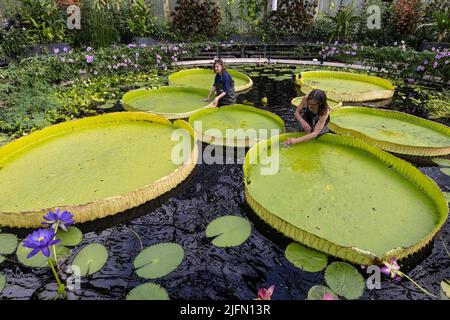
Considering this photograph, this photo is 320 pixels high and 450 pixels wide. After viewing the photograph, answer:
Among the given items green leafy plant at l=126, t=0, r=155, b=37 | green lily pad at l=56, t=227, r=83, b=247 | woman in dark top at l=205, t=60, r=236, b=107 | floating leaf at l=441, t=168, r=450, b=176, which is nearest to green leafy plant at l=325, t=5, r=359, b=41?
green leafy plant at l=126, t=0, r=155, b=37

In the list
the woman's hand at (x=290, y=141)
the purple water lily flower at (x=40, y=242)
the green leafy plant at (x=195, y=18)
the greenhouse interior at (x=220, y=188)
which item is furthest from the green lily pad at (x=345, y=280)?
the green leafy plant at (x=195, y=18)

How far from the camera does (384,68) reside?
25.2ft

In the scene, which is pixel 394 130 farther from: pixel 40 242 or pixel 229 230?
pixel 40 242

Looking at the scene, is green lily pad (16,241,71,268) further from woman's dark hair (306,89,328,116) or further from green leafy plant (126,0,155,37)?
green leafy plant (126,0,155,37)

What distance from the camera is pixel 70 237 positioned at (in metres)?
2.45

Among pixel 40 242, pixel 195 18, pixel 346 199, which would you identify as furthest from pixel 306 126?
pixel 195 18

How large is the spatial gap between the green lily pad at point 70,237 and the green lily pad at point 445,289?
9.15 ft

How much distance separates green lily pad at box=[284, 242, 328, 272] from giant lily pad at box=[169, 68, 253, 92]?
4.43 metres

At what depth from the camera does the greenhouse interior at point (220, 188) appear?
82.6 inches

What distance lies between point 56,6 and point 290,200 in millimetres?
8999

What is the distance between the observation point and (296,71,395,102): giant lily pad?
5613 mm

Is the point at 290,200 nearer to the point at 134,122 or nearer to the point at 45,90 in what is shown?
the point at 134,122

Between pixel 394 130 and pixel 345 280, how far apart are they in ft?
9.47
